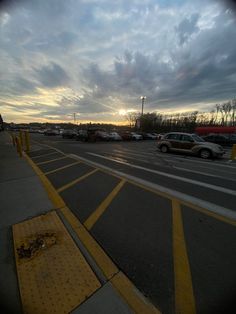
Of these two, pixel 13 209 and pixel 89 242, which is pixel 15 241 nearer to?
pixel 89 242

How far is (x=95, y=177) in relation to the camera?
7047mm

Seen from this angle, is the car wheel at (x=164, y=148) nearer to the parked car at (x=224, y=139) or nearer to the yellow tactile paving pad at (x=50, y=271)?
the parked car at (x=224, y=139)

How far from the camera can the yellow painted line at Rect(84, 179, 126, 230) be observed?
366 centimetres

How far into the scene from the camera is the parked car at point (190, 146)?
12.9 meters

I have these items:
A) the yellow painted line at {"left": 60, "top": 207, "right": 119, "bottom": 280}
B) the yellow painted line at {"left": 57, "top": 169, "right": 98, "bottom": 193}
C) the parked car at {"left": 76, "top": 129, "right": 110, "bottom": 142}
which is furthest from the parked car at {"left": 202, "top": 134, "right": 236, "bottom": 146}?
the yellow painted line at {"left": 60, "top": 207, "right": 119, "bottom": 280}

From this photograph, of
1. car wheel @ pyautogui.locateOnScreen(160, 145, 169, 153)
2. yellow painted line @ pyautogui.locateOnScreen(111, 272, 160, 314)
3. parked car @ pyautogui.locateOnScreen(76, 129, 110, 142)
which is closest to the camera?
yellow painted line @ pyautogui.locateOnScreen(111, 272, 160, 314)

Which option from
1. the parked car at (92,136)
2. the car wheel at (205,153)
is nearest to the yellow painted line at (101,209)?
the car wheel at (205,153)

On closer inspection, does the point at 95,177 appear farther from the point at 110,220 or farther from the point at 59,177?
the point at 110,220

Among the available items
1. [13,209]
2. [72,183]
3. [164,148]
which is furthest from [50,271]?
[164,148]

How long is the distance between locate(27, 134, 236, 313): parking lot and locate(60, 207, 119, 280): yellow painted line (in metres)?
0.10

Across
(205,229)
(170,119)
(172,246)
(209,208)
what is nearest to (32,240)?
(172,246)

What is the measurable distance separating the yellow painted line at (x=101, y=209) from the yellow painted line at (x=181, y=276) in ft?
5.11

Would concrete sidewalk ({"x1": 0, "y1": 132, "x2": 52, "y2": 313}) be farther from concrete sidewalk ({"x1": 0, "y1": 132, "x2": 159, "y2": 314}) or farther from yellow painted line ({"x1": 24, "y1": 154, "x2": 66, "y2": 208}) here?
yellow painted line ({"x1": 24, "y1": 154, "x2": 66, "y2": 208})

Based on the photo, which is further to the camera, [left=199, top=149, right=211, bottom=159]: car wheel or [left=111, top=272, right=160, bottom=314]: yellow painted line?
[left=199, top=149, right=211, bottom=159]: car wheel
